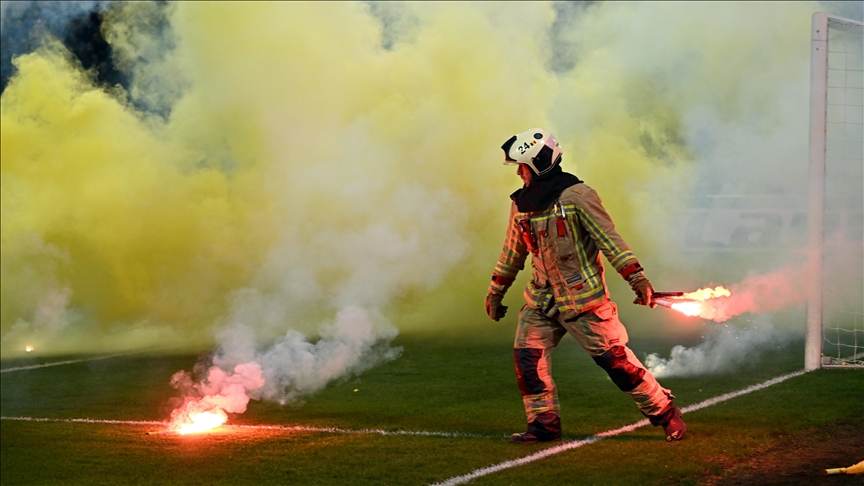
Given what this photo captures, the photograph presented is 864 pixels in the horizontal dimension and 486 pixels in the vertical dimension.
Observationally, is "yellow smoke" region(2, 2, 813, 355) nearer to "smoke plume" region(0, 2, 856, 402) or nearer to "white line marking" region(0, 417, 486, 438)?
"smoke plume" region(0, 2, 856, 402)

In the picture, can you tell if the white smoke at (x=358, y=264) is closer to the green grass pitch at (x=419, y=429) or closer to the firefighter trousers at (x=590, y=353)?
the green grass pitch at (x=419, y=429)

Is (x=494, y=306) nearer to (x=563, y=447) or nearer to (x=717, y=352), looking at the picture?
(x=563, y=447)

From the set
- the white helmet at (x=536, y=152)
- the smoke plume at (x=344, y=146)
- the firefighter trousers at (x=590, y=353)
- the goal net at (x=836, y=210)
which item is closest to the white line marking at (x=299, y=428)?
the firefighter trousers at (x=590, y=353)

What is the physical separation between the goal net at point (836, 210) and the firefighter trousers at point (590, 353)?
2.94 metres

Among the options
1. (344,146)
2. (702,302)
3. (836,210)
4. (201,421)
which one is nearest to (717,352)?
(836,210)

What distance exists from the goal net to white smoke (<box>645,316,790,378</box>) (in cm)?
64

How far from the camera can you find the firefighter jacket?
248 inches

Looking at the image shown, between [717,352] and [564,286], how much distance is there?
4.24 meters

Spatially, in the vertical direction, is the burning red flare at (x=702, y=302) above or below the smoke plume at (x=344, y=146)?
below

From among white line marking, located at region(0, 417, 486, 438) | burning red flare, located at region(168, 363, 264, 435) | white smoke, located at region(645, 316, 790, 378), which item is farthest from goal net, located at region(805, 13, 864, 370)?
burning red flare, located at region(168, 363, 264, 435)

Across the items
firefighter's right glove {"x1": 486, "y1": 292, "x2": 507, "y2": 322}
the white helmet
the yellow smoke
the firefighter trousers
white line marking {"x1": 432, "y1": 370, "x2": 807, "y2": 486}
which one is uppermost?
the yellow smoke

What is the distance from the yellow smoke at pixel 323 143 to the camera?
14.0 m

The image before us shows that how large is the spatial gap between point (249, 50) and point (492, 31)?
343cm

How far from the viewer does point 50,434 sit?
834cm
